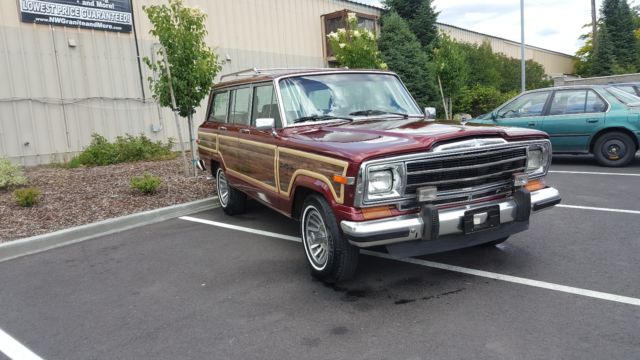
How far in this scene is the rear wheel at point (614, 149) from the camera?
373 inches

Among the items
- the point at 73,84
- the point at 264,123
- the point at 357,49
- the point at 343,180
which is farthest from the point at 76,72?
the point at 343,180

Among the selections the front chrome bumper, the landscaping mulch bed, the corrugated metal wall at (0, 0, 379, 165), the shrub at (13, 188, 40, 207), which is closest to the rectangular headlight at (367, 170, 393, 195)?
the front chrome bumper

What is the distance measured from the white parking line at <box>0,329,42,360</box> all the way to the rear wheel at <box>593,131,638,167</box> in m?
10.00

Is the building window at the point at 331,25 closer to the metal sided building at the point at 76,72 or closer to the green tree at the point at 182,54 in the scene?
the metal sided building at the point at 76,72

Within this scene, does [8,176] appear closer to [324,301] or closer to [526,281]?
[324,301]

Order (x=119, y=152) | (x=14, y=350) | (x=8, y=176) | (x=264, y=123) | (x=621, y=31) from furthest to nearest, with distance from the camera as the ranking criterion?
(x=621, y=31) → (x=119, y=152) → (x=8, y=176) → (x=264, y=123) → (x=14, y=350)

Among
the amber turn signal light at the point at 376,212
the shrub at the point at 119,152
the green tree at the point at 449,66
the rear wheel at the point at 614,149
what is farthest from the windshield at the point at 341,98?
the green tree at the point at 449,66

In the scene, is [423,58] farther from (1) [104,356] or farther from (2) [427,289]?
(1) [104,356]

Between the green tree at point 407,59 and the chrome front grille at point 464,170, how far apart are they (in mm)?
17331

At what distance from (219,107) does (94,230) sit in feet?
8.02

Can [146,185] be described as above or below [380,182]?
below

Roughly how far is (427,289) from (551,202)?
1.44m

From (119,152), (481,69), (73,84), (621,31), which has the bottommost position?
(119,152)

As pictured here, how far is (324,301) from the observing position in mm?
4020
